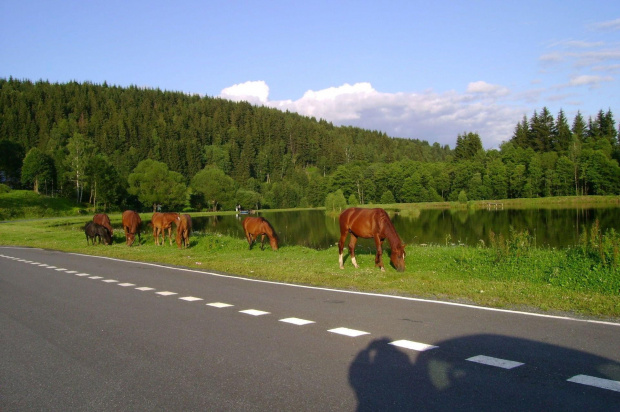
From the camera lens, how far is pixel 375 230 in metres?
16.8

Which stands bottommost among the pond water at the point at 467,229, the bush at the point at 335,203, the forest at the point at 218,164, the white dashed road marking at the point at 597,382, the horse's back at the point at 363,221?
the pond water at the point at 467,229

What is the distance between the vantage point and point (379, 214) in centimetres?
1692

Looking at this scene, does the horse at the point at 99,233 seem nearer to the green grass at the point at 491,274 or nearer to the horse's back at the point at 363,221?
the green grass at the point at 491,274

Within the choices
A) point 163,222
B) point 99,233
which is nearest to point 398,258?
point 163,222

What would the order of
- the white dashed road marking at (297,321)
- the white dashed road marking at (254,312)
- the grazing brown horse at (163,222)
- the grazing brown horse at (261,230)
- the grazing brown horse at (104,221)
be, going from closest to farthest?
1. the white dashed road marking at (297,321)
2. the white dashed road marking at (254,312)
3. the grazing brown horse at (261,230)
4. the grazing brown horse at (163,222)
5. the grazing brown horse at (104,221)

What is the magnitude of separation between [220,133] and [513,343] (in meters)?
198

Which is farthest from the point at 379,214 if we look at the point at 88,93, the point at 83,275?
the point at 88,93

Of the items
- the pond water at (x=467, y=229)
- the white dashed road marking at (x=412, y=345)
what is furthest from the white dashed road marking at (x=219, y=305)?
the pond water at (x=467, y=229)

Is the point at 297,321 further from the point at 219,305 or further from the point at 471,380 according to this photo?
the point at 471,380

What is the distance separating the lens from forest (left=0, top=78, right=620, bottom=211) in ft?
364

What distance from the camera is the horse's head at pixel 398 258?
1542 centimetres

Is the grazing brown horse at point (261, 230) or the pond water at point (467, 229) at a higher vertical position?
the grazing brown horse at point (261, 230)

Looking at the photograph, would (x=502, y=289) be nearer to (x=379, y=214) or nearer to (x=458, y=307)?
(x=458, y=307)

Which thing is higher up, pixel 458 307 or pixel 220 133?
pixel 220 133
